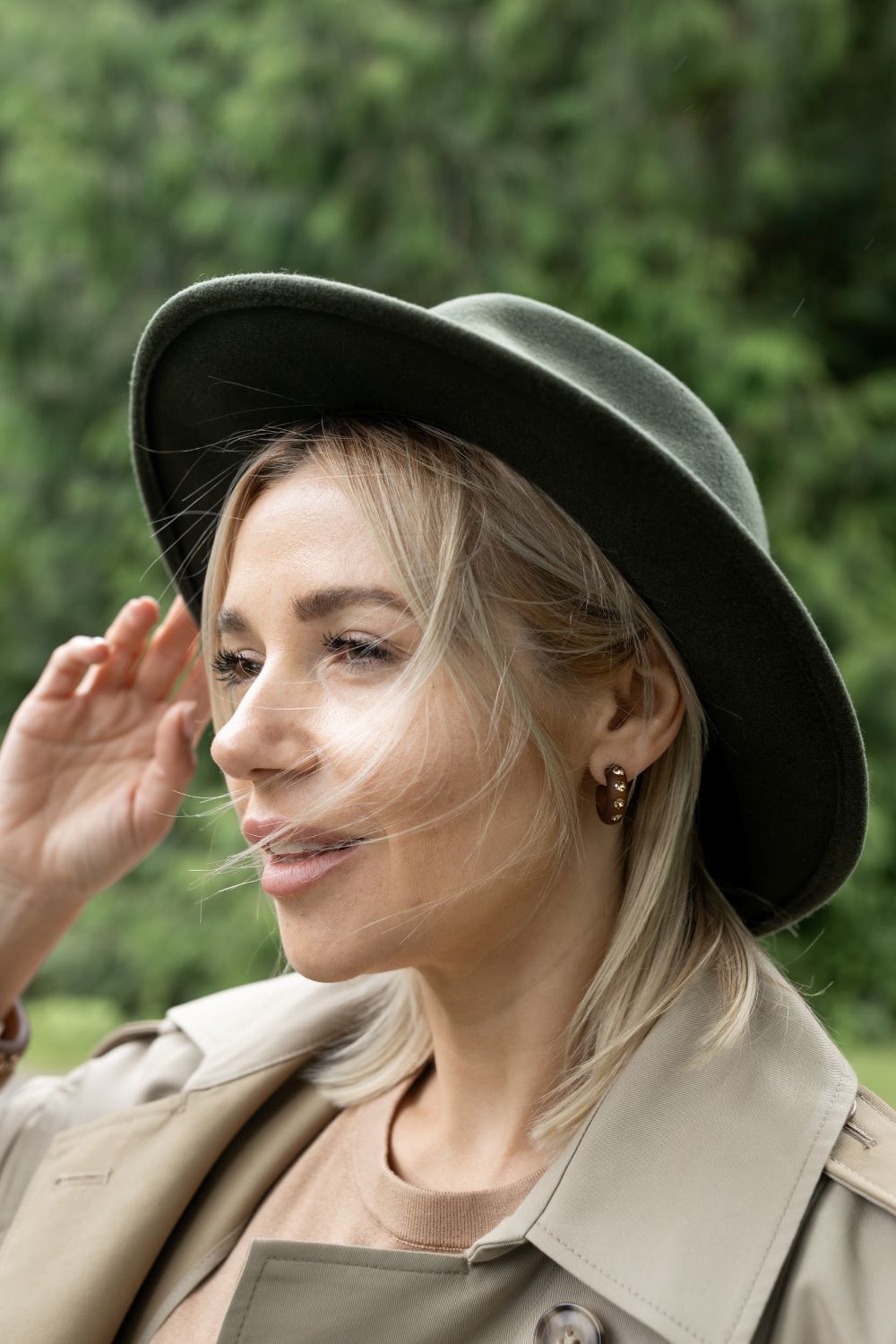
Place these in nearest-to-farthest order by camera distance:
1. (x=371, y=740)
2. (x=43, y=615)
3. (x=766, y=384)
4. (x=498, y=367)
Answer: (x=498, y=367) < (x=371, y=740) < (x=766, y=384) < (x=43, y=615)

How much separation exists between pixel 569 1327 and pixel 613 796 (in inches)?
22.6

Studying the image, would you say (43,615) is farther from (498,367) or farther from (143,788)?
(498,367)

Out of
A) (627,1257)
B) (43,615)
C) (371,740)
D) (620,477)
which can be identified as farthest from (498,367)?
(43,615)

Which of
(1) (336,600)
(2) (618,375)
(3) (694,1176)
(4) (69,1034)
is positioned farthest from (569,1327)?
(4) (69,1034)

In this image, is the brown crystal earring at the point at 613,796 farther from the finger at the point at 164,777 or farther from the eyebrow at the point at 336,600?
the finger at the point at 164,777

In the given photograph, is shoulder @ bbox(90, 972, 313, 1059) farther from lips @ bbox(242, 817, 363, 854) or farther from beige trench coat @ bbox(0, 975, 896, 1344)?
lips @ bbox(242, 817, 363, 854)

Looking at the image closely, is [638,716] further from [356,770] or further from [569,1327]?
[569,1327]

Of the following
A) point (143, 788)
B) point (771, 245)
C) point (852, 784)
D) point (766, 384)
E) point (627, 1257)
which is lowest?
point (627, 1257)

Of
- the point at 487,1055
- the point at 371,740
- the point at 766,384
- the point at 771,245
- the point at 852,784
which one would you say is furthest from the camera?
the point at 771,245

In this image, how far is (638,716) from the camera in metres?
1.63

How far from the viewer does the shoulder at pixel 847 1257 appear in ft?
4.22

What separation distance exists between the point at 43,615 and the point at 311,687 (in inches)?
237

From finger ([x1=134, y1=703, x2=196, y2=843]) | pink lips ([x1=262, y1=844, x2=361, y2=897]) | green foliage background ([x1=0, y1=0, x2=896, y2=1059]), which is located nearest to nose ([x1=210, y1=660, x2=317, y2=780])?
pink lips ([x1=262, y1=844, x2=361, y2=897])

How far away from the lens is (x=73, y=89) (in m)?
6.18
